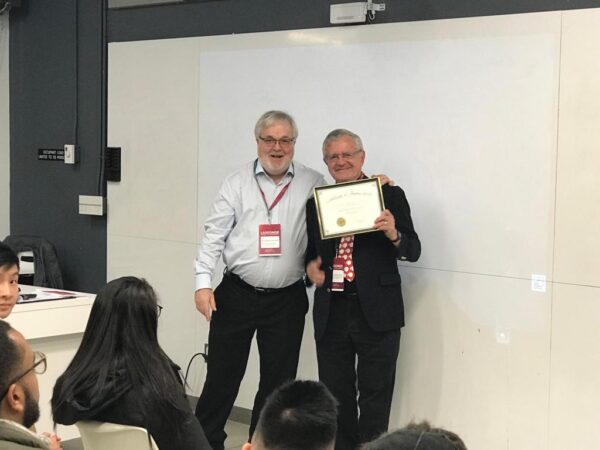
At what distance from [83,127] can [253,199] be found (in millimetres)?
2081

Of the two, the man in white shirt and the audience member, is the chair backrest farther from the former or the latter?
the man in white shirt

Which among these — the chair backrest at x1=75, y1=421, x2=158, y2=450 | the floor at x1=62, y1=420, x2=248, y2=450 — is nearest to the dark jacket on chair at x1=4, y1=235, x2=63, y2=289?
the floor at x1=62, y1=420, x2=248, y2=450

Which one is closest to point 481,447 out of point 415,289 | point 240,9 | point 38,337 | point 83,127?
point 415,289

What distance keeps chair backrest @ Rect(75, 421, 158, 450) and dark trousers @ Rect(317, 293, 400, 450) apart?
1.54 m

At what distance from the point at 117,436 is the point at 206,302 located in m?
1.55

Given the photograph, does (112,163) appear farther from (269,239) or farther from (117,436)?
(117,436)

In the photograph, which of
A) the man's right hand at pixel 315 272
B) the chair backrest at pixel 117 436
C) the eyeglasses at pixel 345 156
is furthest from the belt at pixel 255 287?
the chair backrest at pixel 117 436

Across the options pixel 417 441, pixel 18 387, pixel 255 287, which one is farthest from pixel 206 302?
pixel 417 441

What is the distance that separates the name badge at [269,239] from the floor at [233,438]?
1.18 meters

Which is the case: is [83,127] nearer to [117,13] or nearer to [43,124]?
[43,124]

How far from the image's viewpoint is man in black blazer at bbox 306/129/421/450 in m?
3.80

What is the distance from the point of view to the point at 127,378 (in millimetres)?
2477

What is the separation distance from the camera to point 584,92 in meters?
3.64

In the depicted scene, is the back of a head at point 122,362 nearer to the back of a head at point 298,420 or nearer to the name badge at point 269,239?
the back of a head at point 298,420
